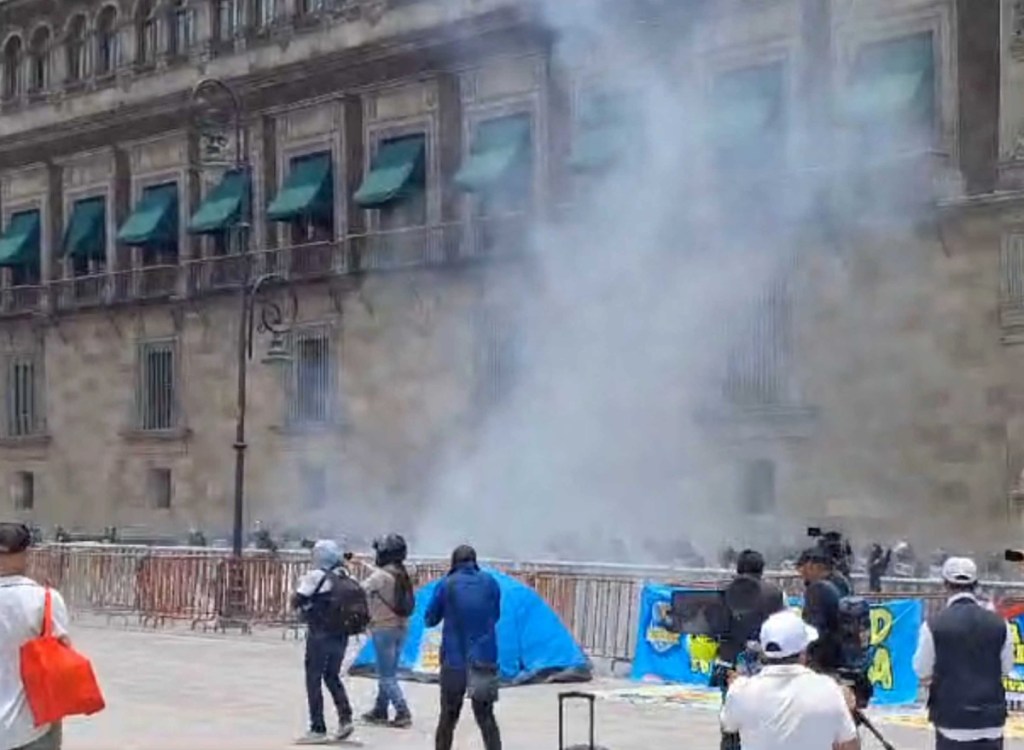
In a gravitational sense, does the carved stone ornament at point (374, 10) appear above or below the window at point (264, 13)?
below

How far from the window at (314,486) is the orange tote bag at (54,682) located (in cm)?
2742

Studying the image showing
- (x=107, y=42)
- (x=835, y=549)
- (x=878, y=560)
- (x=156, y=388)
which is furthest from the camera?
(x=107, y=42)

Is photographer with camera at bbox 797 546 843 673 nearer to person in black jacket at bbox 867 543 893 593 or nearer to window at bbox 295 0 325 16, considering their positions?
person in black jacket at bbox 867 543 893 593

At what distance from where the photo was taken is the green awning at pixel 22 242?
137ft

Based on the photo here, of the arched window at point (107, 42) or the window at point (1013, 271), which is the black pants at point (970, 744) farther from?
the arched window at point (107, 42)

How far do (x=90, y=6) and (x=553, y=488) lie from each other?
1920 centimetres

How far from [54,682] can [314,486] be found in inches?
1095

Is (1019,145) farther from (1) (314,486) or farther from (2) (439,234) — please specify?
(1) (314,486)

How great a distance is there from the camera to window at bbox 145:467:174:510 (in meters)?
37.8

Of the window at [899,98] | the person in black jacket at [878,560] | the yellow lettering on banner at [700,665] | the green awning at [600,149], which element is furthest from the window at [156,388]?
the yellow lettering on banner at [700,665]

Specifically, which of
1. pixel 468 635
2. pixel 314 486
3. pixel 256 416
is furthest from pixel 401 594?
pixel 256 416

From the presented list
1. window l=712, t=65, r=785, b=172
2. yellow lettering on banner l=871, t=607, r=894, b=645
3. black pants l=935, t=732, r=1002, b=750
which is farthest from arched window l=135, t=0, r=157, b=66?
black pants l=935, t=732, r=1002, b=750

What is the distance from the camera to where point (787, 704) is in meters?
5.71

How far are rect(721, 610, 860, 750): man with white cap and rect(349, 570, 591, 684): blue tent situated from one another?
9.35m
